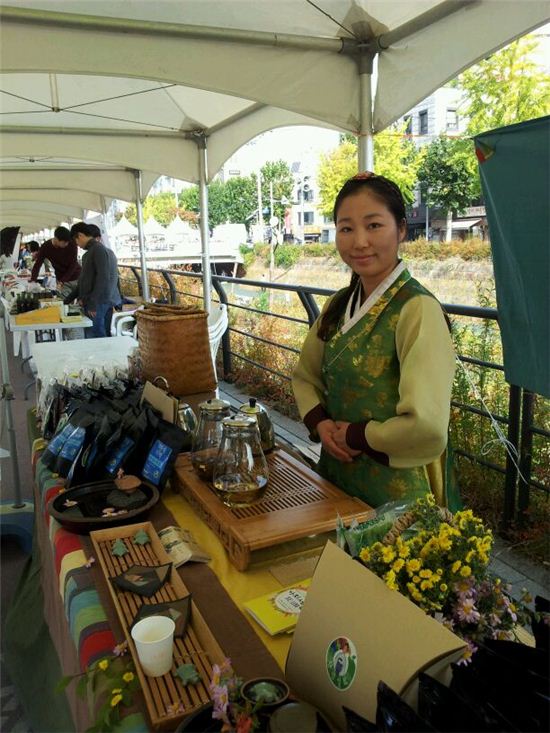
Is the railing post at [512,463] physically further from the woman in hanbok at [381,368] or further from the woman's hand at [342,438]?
the woman's hand at [342,438]

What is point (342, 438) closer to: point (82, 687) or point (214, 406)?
point (214, 406)

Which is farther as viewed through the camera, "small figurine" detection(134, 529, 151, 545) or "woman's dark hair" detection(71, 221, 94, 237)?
"woman's dark hair" detection(71, 221, 94, 237)

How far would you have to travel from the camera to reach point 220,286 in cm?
566

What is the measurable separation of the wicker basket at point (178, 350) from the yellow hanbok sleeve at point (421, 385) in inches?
42.1

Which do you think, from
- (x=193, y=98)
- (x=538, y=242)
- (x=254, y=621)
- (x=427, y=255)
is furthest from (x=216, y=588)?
(x=427, y=255)

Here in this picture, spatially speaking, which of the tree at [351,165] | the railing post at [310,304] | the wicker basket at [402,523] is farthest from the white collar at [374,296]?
the tree at [351,165]

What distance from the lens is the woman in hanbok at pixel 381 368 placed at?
1.23 meters

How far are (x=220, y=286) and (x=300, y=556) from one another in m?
4.70

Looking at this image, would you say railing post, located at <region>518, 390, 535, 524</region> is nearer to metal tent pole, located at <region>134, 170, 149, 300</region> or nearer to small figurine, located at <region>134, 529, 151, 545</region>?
small figurine, located at <region>134, 529, 151, 545</region>

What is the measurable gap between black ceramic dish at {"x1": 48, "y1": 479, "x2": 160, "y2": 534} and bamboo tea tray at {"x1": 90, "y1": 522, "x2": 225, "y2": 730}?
0.05 m

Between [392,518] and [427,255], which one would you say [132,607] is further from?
[427,255]

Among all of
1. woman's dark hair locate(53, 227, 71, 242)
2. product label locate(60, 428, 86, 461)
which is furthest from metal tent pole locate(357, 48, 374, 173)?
woman's dark hair locate(53, 227, 71, 242)

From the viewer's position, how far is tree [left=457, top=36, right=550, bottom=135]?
12.2 m

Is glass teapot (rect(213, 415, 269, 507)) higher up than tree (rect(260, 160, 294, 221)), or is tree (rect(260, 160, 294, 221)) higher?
tree (rect(260, 160, 294, 221))
